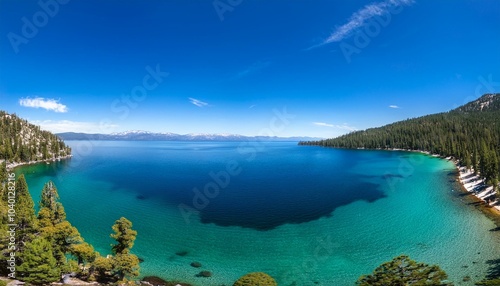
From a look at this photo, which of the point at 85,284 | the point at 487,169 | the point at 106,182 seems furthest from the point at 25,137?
the point at 487,169

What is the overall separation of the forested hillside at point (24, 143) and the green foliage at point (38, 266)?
447ft

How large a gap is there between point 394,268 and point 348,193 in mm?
54527

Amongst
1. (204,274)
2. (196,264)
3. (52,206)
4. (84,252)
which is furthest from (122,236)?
(52,206)

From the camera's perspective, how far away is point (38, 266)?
81.5 ft

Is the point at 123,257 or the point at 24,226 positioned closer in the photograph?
the point at 123,257

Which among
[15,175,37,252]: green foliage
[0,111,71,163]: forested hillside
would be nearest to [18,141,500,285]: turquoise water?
[15,175,37,252]: green foliage

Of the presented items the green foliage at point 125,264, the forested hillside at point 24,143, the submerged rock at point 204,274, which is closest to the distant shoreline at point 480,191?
the submerged rock at point 204,274

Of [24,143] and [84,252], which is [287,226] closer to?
[84,252]

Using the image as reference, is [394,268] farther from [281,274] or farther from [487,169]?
[487,169]

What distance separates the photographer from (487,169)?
71.9m

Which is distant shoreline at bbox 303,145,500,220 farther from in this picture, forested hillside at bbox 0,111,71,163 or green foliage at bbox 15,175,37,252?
forested hillside at bbox 0,111,71,163

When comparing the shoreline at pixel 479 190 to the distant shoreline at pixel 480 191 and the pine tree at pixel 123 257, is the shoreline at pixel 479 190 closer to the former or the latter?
the distant shoreline at pixel 480 191

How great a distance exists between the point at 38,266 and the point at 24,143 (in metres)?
170

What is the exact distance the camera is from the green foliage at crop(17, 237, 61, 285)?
24500 millimetres
